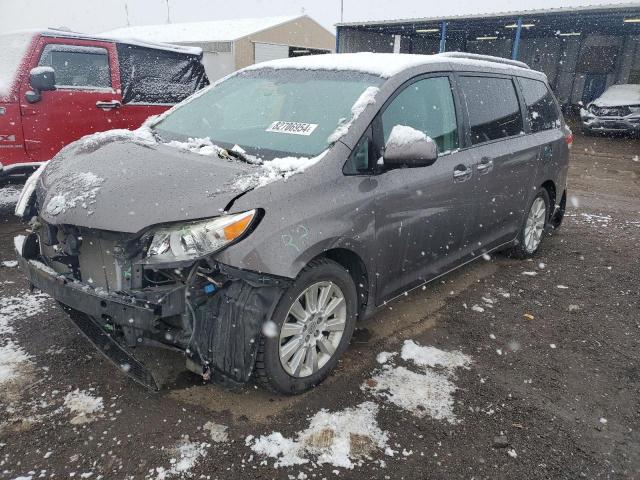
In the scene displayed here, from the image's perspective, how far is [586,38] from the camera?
2605 centimetres

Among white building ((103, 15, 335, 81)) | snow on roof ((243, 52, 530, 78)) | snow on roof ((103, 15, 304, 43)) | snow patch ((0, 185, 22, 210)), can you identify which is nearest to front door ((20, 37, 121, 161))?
snow patch ((0, 185, 22, 210))

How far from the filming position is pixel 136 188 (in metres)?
2.39

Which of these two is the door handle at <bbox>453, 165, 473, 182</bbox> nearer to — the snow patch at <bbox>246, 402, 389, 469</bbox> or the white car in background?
the snow patch at <bbox>246, 402, 389, 469</bbox>

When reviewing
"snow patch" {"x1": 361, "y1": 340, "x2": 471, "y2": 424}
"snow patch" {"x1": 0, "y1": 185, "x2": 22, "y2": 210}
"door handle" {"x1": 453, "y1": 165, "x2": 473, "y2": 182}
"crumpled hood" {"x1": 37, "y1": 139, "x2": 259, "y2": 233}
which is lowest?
"snow patch" {"x1": 0, "y1": 185, "x2": 22, "y2": 210}

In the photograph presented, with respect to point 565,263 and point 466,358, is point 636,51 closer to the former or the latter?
point 565,263

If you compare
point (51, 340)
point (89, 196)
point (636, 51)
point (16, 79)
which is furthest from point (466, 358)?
point (636, 51)

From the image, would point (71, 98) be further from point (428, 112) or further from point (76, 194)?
point (428, 112)

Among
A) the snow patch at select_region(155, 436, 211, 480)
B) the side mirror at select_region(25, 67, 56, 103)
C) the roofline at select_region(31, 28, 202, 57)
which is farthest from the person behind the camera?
the roofline at select_region(31, 28, 202, 57)

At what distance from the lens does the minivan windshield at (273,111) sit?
2.86m

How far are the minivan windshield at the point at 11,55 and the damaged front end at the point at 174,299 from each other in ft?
13.1

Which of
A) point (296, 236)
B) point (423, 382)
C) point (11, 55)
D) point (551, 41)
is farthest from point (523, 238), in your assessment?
point (551, 41)

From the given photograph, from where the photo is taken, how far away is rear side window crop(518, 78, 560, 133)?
14.8 feet

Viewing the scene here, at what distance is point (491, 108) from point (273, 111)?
5.99ft

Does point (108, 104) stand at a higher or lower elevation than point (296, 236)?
higher
